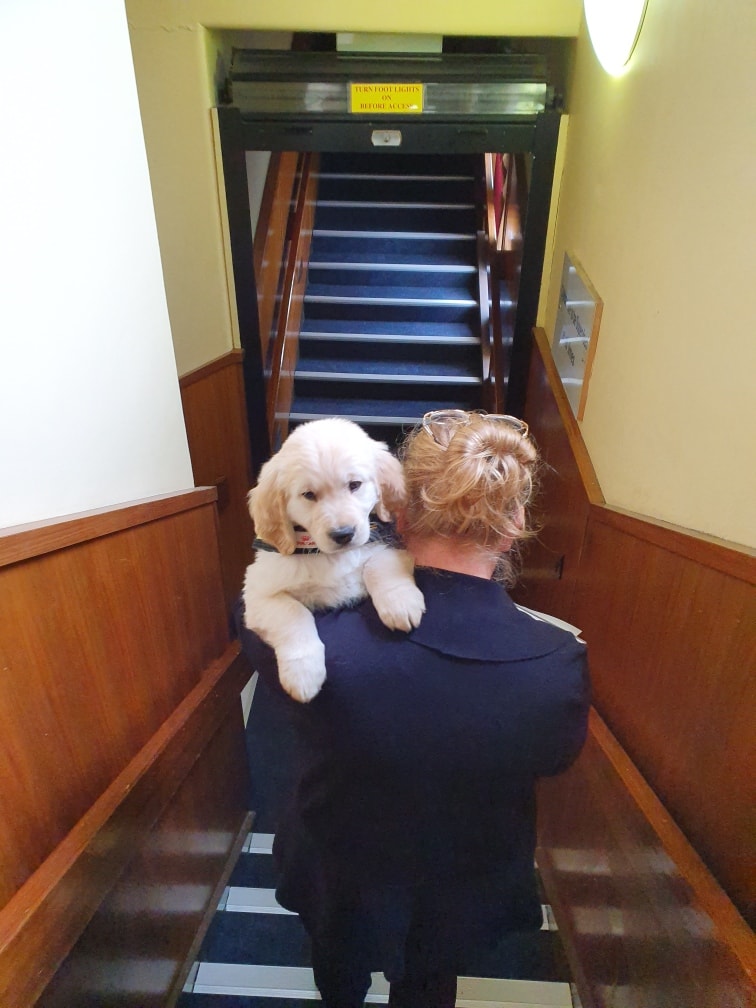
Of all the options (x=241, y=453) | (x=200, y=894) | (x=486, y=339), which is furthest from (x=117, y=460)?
(x=486, y=339)

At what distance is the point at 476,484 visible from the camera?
0.90m

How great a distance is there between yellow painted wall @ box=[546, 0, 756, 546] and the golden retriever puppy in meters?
0.63

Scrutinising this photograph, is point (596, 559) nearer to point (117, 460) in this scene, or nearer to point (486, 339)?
point (117, 460)

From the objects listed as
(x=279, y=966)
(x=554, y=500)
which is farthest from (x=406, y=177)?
(x=279, y=966)

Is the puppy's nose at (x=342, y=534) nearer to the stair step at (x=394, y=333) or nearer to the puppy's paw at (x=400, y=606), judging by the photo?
the puppy's paw at (x=400, y=606)

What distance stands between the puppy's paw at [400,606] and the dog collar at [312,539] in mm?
282

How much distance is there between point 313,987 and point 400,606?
1400mm

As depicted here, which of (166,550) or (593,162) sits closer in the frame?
(166,550)

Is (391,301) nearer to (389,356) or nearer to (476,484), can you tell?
(389,356)

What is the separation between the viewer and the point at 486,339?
343cm

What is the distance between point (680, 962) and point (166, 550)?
55.7 inches

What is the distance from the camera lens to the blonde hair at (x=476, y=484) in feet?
2.96

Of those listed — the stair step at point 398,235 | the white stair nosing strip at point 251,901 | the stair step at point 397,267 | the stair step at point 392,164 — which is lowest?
the white stair nosing strip at point 251,901

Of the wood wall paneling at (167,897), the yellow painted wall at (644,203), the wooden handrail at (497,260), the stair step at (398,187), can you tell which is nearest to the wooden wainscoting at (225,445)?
the yellow painted wall at (644,203)
